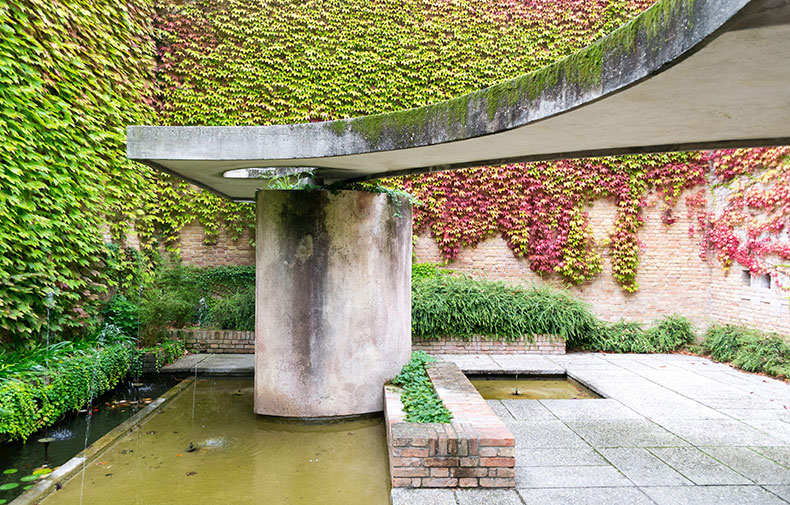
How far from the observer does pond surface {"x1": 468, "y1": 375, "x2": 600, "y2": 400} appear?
5.54 m

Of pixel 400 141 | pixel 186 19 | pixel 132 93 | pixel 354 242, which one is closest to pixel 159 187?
pixel 132 93

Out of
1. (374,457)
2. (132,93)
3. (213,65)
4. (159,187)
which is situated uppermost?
(213,65)

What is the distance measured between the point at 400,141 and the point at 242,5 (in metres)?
8.71

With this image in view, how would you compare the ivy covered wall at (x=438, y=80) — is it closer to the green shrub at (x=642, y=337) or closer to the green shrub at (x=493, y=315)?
the green shrub at (x=642, y=337)

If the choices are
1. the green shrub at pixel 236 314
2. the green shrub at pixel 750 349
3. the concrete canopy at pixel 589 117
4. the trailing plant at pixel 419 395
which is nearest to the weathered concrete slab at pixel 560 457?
the trailing plant at pixel 419 395

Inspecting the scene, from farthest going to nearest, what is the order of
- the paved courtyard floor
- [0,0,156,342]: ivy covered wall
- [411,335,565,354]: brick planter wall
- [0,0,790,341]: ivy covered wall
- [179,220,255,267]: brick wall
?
[179,220,255,267]: brick wall, [0,0,790,341]: ivy covered wall, [411,335,565,354]: brick planter wall, [0,0,156,342]: ivy covered wall, the paved courtyard floor

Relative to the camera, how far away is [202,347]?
755cm

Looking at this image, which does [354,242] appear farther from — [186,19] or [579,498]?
[186,19]

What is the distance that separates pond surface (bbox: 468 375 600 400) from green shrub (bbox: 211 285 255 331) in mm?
3777

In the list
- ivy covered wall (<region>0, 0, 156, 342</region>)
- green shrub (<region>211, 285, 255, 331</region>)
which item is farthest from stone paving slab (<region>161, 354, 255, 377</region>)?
ivy covered wall (<region>0, 0, 156, 342</region>)

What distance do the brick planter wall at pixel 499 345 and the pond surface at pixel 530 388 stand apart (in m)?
1.20

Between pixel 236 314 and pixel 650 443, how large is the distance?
6.18 meters

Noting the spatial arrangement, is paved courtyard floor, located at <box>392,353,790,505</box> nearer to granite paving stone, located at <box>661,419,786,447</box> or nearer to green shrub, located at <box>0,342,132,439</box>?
granite paving stone, located at <box>661,419,786,447</box>

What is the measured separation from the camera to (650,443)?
385 cm
